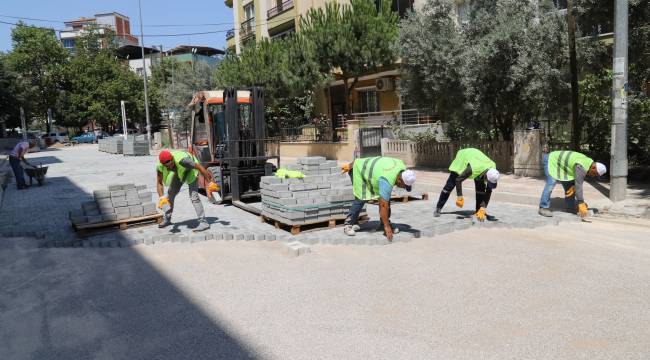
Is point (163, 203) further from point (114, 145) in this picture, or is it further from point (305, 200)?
point (114, 145)

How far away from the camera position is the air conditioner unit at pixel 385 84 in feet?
83.0

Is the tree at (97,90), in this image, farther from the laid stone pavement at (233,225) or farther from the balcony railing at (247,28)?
the laid stone pavement at (233,225)

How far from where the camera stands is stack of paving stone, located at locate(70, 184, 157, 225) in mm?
8375

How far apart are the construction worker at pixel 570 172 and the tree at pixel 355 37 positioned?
12.9 m

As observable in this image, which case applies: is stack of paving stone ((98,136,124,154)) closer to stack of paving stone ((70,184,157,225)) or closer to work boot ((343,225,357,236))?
stack of paving stone ((70,184,157,225))

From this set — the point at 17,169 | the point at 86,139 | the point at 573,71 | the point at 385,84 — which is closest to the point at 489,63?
the point at 573,71

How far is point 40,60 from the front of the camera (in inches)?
2185

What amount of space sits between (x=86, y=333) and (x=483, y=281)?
13.3ft

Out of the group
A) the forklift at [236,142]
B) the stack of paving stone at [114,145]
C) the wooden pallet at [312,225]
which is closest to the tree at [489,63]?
the forklift at [236,142]

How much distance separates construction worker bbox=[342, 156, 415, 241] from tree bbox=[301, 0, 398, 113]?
14275 millimetres

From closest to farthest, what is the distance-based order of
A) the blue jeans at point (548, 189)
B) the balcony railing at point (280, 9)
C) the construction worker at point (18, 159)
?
the blue jeans at point (548, 189) → the construction worker at point (18, 159) → the balcony railing at point (280, 9)

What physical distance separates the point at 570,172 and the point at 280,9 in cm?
2705

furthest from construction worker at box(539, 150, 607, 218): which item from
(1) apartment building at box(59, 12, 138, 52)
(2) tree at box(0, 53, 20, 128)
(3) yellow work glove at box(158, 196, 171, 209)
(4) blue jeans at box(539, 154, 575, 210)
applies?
(1) apartment building at box(59, 12, 138, 52)

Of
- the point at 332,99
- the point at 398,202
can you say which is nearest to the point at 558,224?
the point at 398,202
